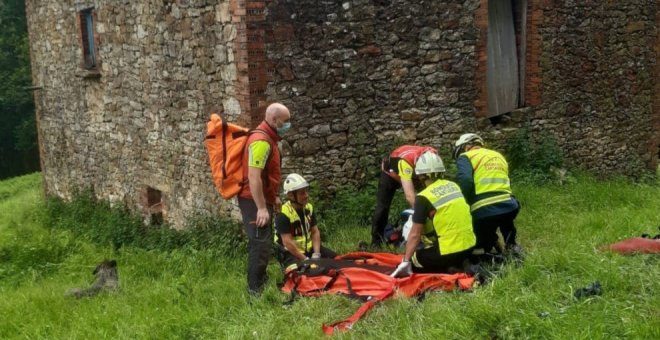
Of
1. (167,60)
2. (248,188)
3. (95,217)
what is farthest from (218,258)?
(95,217)

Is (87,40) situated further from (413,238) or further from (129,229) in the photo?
(413,238)

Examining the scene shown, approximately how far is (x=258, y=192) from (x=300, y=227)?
0.88 m

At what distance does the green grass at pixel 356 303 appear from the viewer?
422 centimetres

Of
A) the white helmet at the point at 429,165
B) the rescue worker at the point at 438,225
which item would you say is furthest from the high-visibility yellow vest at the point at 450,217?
the white helmet at the point at 429,165

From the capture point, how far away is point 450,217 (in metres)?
5.40

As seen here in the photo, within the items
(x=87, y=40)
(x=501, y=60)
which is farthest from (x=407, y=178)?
(x=87, y=40)

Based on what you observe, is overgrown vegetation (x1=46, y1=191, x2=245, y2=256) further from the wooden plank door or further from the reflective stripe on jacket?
the wooden plank door

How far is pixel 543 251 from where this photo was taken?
17.3 feet

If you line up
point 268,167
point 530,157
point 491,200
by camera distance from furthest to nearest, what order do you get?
point 530,157 < point 268,167 < point 491,200

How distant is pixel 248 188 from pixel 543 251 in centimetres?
255

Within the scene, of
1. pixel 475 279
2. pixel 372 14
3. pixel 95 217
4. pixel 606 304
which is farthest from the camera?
pixel 95 217

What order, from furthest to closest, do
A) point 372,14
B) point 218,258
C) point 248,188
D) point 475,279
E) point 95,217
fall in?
point 95,217 → point 372,14 → point 218,258 → point 248,188 → point 475,279

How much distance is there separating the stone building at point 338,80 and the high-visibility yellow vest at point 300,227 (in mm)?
1349

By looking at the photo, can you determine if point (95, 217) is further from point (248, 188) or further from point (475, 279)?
point (475, 279)
